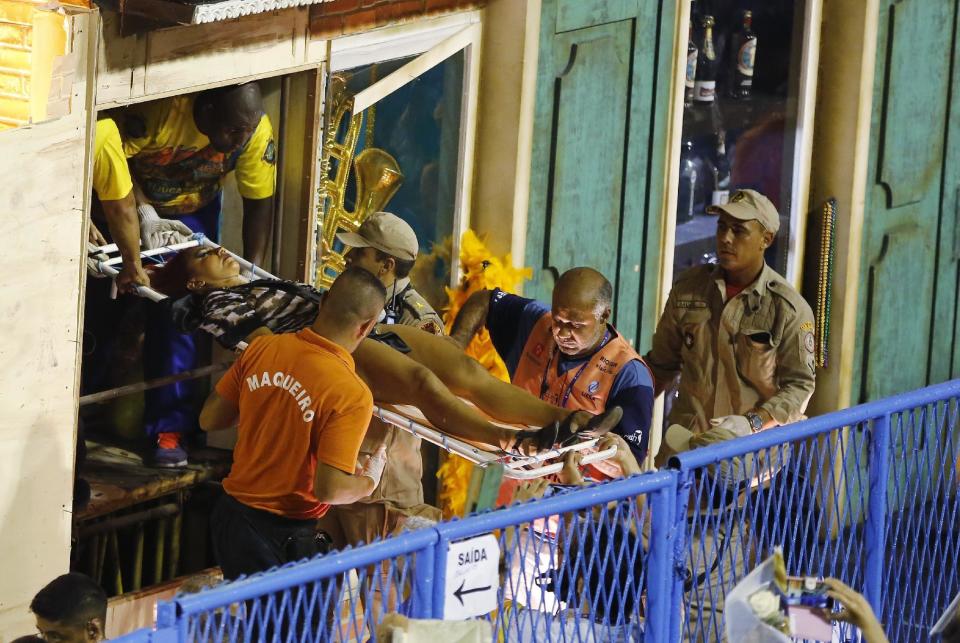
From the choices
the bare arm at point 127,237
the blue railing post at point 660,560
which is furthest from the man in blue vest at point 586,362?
the bare arm at point 127,237

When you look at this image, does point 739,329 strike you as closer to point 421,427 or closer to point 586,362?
point 586,362

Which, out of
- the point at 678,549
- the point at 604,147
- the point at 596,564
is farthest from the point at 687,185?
the point at 678,549

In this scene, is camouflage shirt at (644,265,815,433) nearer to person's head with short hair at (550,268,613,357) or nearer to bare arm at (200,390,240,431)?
person's head with short hair at (550,268,613,357)

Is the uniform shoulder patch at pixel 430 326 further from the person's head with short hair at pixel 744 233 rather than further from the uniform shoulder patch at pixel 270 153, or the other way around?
the person's head with short hair at pixel 744 233

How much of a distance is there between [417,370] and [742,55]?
13.0ft

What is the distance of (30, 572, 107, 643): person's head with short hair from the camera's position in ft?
15.7

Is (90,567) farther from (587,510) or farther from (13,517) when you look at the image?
(587,510)

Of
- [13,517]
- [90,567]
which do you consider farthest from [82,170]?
[90,567]

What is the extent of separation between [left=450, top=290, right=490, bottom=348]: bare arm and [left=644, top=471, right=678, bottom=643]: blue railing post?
7.59 ft

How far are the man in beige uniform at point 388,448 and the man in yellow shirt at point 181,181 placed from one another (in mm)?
588

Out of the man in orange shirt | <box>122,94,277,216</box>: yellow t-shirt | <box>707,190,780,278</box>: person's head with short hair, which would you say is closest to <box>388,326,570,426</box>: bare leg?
the man in orange shirt

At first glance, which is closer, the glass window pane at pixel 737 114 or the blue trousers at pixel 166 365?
the blue trousers at pixel 166 365

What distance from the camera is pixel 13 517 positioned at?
5.83 m

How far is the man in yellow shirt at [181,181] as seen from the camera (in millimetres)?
6570
